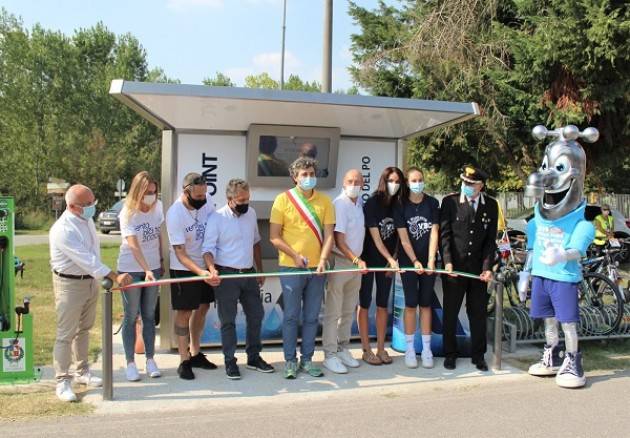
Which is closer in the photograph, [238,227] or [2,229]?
[2,229]

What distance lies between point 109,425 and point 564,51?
9.76 meters

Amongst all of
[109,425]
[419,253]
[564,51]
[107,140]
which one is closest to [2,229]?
[109,425]

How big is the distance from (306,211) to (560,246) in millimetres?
2290

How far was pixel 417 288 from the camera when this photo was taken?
5531mm

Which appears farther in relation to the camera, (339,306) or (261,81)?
(261,81)

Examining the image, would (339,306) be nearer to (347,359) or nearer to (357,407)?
(347,359)

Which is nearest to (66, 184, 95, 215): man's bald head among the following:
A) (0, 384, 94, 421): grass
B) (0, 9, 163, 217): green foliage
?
(0, 384, 94, 421): grass

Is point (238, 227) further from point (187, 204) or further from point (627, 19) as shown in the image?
point (627, 19)

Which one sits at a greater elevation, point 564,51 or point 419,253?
point 564,51

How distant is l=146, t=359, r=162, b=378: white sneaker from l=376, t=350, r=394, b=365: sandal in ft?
6.84

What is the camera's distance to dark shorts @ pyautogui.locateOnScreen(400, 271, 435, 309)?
5504 millimetres

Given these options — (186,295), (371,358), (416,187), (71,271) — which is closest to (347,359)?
(371,358)

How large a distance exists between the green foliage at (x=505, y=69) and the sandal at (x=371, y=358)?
7245 millimetres

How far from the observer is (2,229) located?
4680 mm
